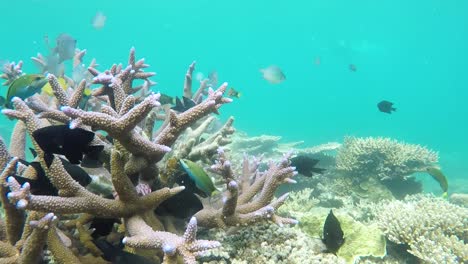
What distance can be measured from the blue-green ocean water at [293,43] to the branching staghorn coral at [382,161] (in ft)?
270

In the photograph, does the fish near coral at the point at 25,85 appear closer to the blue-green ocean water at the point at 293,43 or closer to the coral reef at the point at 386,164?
the coral reef at the point at 386,164

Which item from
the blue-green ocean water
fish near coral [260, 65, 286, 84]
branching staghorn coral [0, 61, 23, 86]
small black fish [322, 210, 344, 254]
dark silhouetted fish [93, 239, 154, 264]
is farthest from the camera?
the blue-green ocean water

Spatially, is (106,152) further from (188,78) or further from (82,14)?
(82,14)

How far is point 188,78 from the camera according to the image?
5824mm

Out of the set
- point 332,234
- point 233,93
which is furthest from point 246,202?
point 233,93

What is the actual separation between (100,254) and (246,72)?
15262 cm

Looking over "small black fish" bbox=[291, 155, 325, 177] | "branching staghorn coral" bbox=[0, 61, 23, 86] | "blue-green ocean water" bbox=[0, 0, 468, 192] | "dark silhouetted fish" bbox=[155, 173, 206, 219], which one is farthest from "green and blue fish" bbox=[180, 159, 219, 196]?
"blue-green ocean water" bbox=[0, 0, 468, 192]

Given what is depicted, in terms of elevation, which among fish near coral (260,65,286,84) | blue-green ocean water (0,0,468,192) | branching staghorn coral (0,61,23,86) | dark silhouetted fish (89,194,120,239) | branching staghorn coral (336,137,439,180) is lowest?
dark silhouetted fish (89,194,120,239)

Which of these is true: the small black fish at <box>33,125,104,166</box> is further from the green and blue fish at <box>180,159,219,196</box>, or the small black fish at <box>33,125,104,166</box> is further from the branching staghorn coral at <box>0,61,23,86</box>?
the branching staghorn coral at <box>0,61,23,86</box>

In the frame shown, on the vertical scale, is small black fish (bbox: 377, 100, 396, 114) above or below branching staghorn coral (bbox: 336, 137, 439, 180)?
above

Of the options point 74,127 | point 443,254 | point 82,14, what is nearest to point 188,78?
point 74,127

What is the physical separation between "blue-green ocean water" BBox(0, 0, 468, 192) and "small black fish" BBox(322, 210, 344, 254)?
87.6 metres

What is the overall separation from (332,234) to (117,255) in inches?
80.8

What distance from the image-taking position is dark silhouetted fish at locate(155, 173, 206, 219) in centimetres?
252
